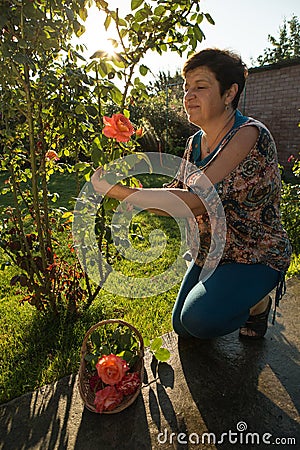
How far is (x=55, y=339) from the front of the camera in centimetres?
208

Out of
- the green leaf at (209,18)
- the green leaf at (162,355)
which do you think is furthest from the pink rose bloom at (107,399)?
the green leaf at (209,18)

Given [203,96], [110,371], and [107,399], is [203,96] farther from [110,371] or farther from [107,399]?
[107,399]

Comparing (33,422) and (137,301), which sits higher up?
(137,301)

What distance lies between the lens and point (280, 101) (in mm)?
8281

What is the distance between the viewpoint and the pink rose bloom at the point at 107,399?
4.93 ft

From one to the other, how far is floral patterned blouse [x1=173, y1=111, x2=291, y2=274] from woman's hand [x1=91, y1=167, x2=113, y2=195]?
404 mm

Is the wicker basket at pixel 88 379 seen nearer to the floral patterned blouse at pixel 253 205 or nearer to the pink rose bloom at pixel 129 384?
the pink rose bloom at pixel 129 384

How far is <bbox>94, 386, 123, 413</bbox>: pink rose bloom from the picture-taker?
4.93ft

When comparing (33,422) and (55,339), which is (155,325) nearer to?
(55,339)

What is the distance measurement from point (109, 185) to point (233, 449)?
1088 millimetres

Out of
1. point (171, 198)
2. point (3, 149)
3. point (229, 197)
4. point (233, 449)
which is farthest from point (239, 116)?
point (233, 449)

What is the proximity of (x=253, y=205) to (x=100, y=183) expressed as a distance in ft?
2.41

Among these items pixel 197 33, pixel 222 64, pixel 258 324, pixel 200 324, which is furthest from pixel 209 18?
pixel 258 324

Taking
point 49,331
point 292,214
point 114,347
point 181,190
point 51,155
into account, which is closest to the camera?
point 181,190
